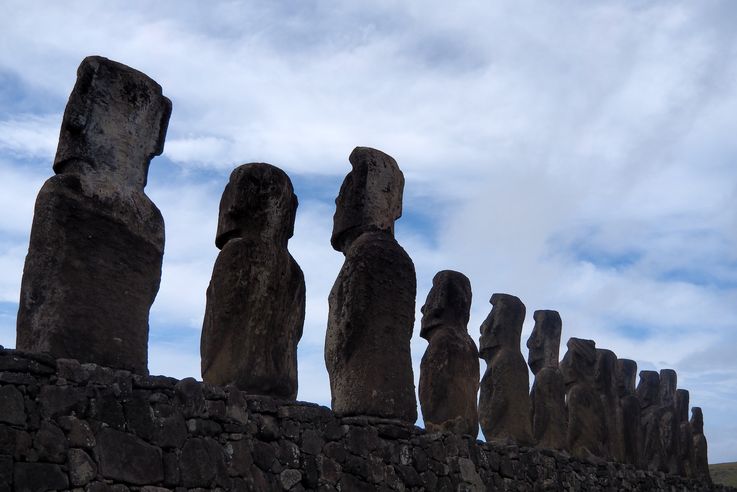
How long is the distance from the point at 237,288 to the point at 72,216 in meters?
1.86

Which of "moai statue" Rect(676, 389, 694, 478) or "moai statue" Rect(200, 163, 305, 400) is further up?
"moai statue" Rect(676, 389, 694, 478)

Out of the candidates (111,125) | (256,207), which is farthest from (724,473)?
(111,125)

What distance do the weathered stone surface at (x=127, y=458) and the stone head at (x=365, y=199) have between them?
177 inches

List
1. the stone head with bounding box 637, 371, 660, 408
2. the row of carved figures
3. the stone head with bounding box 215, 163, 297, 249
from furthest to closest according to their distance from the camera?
the stone head with bounding box 637, 371, 660, 408 → the stone head with bounding box 215, 163, 297, 249 → the row of carved figures

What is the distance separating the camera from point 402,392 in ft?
35.2

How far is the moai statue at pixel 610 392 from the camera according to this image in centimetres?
1823

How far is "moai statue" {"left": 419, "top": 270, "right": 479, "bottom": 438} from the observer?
40.4 feet

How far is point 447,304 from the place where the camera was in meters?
13.3

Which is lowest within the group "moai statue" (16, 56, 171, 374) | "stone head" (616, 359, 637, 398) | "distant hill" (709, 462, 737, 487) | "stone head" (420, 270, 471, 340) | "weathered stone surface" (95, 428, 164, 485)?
"weathered stone surface" (95, 428, 164, 485)

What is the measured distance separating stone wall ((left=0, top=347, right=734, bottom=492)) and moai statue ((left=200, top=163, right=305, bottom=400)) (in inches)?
16.3

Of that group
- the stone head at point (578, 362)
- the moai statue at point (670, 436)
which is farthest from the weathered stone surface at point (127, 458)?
the moai statue at point (670, 436)

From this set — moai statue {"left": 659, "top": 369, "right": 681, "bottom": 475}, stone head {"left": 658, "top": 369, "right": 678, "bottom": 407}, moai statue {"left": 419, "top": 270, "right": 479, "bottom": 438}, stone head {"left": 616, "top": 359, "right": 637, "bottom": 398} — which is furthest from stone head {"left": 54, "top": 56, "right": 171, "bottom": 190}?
stone head {"left": 658, "top": 369, "right": 678, "bottom": 407}

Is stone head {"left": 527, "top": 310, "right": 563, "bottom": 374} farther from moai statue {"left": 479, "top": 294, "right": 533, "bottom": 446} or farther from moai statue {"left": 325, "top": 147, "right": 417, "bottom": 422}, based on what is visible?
moai statue {"left": 325, "top": 147, "right": 417, "bottom": 422}

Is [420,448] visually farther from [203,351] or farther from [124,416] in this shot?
[124,416]
